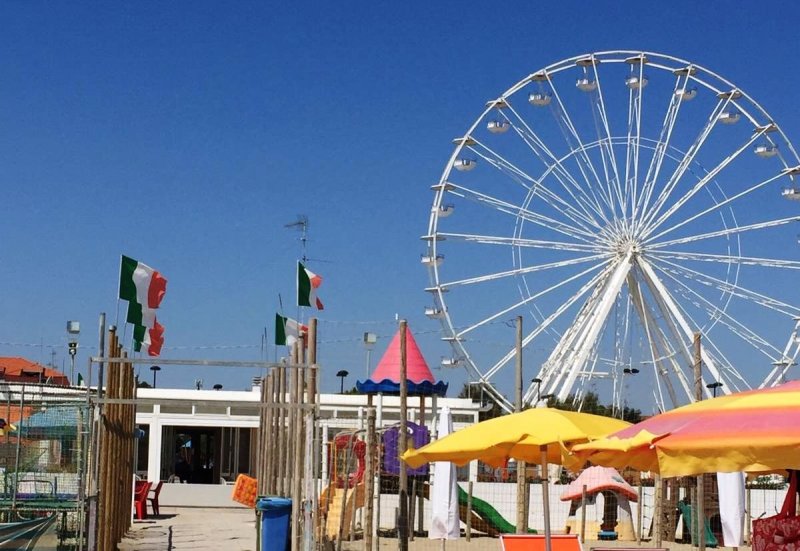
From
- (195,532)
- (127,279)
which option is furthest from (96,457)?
(195,532)

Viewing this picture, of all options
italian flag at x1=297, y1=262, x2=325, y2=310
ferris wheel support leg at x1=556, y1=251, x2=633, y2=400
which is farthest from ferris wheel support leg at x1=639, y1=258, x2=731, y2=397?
A: italian flag at x1=297, y1=262, x2=325, y2=310

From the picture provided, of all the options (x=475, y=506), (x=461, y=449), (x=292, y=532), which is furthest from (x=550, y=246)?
(x=461, y=449)

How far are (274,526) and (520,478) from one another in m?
4.43

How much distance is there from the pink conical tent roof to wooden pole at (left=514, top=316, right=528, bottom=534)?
6.74 metres

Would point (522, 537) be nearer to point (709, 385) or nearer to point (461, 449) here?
point (461, 449)

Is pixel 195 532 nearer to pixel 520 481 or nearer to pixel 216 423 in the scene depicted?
pixel 520 481

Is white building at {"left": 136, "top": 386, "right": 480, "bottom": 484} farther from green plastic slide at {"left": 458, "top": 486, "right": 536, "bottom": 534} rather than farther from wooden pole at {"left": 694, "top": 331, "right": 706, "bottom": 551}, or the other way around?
wooden pole at {"left": 694, "top": 331, "right": 706, "bottom": 551}

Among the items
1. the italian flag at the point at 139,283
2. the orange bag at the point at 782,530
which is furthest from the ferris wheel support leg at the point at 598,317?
the orange bag at the point at 782,530

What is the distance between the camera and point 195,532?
958 inches

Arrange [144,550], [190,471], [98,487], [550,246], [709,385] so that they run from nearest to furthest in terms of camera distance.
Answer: [98,487]
[144,550]
[709,385]
[550,246]
[190,471]

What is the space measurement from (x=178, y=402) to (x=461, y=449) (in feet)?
11.1

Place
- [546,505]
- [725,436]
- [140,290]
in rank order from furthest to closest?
[140,290], [546,505], [725,436]

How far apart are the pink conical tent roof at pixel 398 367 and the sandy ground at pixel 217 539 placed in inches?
152

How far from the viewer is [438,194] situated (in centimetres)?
3341
